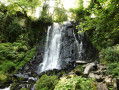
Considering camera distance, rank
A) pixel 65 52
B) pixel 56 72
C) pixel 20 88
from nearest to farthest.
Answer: pixel 20 88, pixel 56 72, pixel 65 52

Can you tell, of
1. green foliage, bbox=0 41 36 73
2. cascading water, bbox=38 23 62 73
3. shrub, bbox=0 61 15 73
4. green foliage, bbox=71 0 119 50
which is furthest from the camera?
cascading water, bbox=38 23 62 73

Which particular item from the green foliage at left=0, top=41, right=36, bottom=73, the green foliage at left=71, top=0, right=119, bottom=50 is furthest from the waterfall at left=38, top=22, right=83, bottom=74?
the green foliage at left=71, top=0, right=119, bottom=50

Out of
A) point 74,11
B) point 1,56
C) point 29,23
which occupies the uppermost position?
point 74,11

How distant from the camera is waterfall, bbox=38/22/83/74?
9866 millimetres

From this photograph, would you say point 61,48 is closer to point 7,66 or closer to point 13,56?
point 13,56

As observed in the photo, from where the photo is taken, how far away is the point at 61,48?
37.2 feet

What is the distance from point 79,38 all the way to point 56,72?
5.87 m

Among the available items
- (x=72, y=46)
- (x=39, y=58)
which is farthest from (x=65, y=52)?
(x=39, y=58)

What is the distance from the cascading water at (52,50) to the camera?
9.84 meters

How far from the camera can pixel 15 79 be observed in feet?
23.0

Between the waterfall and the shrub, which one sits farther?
the waterfall

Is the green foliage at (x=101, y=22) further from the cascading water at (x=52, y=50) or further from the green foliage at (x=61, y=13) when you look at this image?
the cascading water at (x=52, y=50)

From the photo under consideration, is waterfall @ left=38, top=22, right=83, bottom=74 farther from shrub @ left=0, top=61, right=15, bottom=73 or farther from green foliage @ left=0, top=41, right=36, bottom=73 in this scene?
shrub @ left=0, top=61, right=15, bottom=73

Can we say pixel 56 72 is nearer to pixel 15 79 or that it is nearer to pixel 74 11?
pixel 15 79
